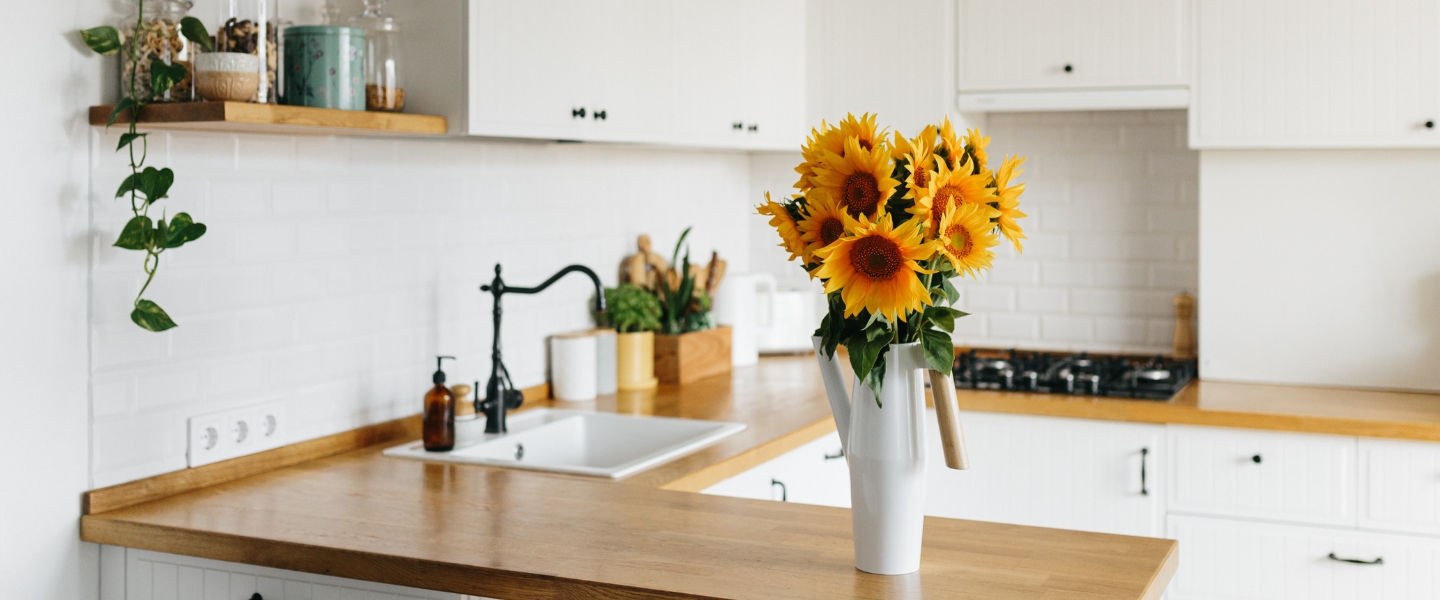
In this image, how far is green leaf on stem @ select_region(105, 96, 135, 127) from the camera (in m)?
1.98

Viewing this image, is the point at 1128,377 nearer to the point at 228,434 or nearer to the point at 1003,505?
the point at 1003,505

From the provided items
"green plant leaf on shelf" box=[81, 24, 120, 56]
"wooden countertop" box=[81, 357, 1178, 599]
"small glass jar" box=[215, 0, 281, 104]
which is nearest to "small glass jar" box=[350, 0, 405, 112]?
"small glass jar" box=[215, 0, 281, 104]

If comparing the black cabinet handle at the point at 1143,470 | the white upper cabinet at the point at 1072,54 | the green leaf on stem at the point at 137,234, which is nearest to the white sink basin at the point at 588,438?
the green leaf on stem at the point at 137,234

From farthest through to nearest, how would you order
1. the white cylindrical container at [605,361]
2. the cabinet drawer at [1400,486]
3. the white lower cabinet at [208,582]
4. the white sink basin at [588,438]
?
the white cylindrical container at [605,361]
the cabinet drawer at [1400,486]
the white sink basin at [588,438]
the white lower cabinet at [208,582]

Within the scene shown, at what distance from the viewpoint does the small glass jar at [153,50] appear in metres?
2.03

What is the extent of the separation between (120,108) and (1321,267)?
298 cm

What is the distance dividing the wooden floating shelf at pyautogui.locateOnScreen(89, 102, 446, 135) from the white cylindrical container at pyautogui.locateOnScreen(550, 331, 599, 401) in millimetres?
1096

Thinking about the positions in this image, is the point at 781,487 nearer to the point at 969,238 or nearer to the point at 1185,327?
the point at 969,238

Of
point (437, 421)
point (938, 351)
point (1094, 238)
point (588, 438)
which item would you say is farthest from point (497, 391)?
point (1094, 238)

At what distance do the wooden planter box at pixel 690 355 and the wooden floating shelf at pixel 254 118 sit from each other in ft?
4.67

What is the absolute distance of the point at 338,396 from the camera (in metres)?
2.60

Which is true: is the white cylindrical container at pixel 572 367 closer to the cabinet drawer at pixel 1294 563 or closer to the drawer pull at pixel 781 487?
the drawer pull at pixel 781 487

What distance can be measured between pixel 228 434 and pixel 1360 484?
2.51 metres

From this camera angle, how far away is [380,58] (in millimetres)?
2283
